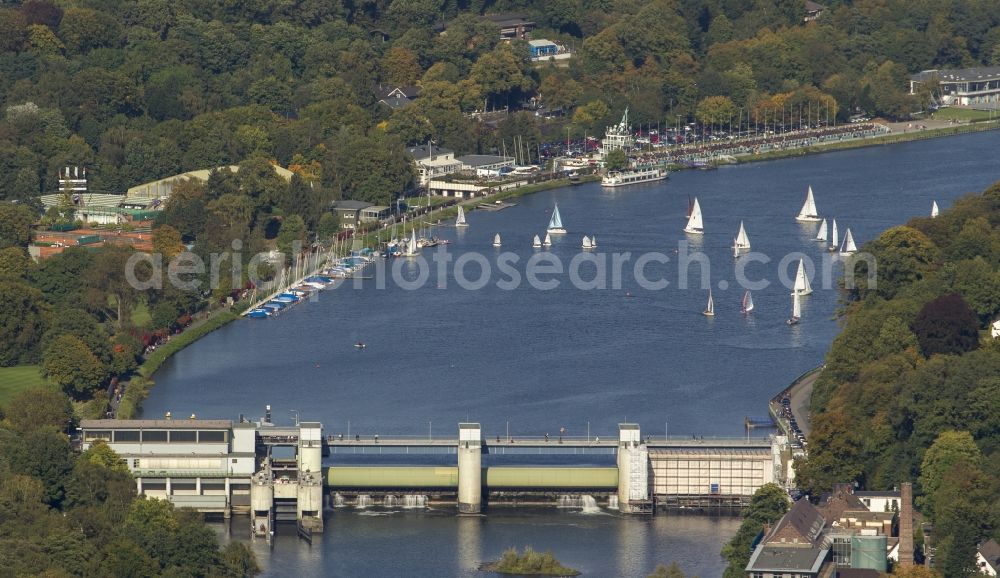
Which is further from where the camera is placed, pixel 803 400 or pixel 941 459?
pixel 803 400

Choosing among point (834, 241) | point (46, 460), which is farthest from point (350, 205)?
point (46, 460)

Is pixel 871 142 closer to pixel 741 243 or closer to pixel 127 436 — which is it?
pixel 741 243

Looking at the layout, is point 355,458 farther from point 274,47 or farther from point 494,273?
point 274,47

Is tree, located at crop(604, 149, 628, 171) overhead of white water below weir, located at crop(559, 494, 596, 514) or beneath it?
overhead

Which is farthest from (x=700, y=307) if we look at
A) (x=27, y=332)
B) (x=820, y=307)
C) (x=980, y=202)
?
(x=27, y=332)

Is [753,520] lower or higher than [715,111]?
lower

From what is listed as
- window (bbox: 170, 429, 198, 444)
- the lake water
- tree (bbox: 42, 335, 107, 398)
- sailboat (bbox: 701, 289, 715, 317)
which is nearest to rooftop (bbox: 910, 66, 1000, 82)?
the lake water

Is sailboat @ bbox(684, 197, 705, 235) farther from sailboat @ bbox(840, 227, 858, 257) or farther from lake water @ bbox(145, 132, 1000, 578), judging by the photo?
sailboat @ bbox(840, 227, 858, 257)

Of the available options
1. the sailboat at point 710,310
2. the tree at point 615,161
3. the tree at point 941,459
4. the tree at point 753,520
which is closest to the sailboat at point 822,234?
the sailboat at point 710,310
